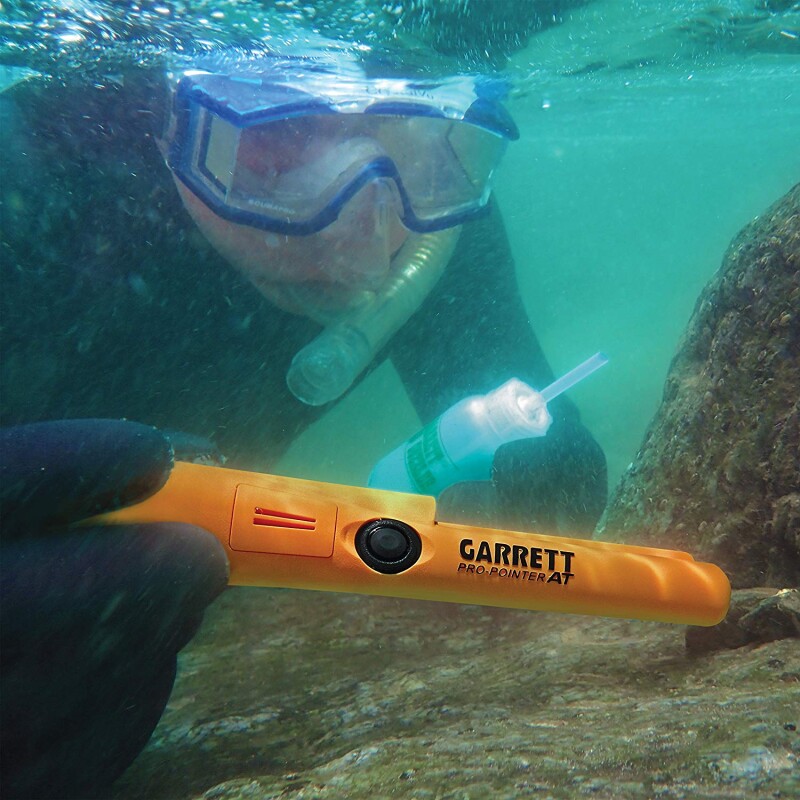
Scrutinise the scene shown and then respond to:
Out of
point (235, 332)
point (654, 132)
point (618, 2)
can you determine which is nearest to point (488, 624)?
point (235, 332)

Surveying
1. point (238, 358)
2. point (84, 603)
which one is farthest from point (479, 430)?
point (84, 603)

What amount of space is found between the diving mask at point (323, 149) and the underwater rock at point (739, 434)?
1.88m

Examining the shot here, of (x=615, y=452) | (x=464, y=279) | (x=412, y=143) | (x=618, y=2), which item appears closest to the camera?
(x=412, y=143)

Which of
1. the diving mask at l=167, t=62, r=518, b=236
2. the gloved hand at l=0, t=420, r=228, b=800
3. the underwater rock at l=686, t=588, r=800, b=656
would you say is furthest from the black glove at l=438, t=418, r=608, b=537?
the gloved hand at l=0, t=420, r=228, b=800

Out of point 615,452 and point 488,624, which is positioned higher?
point 615,452

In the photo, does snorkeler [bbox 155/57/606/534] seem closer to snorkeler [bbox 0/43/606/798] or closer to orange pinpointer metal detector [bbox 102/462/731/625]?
snorkeler [bbox 0/43/606/798]

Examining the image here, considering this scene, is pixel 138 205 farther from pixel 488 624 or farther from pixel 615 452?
pixel 615 452

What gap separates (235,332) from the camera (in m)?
3.57

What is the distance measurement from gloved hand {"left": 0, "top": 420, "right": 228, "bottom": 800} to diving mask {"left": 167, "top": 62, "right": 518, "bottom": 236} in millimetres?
2104

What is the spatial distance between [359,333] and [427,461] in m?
0.88

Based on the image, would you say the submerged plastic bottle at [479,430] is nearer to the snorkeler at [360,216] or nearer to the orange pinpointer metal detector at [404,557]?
the snorkeler at [360,216]

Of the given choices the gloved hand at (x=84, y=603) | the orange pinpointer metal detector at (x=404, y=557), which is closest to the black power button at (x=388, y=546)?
the orange pinpointer metal detector at (x=404, y=557)

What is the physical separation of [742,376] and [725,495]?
48cm

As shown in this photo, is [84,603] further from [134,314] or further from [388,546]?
[134,314]
